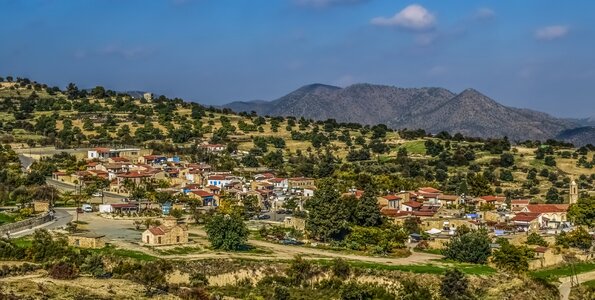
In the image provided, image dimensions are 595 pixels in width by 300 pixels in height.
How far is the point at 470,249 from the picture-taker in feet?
153

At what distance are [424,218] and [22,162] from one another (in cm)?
4078

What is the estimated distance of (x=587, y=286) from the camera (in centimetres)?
4262

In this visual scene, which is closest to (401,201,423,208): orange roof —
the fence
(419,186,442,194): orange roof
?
(419,186,442,194): orange roof

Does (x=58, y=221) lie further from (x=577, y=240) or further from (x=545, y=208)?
(x=545, y=208)

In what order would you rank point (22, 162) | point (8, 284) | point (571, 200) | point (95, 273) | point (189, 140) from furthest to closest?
→ point (189, 140) < point (22, 162) < point (571, 200) < point (95, 273) < point (8, 284)

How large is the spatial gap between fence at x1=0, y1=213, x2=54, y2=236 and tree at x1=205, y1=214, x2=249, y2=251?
38.6 ft

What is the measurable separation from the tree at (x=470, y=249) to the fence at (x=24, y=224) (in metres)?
25.2

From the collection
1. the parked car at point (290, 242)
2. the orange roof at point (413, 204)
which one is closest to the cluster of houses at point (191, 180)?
the orange roof at point (413, 204)

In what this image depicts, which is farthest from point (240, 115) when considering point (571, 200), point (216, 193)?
point (571, 200)

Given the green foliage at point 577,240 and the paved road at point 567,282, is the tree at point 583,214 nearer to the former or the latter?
the green foliage at point 577,240

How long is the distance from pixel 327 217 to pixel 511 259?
1182 cm

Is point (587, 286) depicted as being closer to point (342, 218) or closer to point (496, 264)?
point (496, 264)

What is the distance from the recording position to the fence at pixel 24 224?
158 feet

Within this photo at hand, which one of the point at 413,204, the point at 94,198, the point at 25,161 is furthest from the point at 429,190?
the point at 25,161
